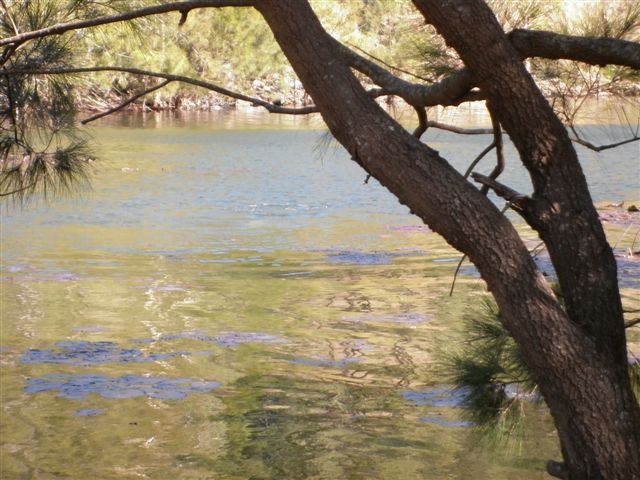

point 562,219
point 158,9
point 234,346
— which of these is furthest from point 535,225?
point 234,346

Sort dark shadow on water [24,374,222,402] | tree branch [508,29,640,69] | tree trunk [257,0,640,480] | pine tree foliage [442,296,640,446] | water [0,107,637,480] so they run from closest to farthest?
tree trunk [257,0,640,480] < tree branch [508,29,640,69] < pine tree foliage [442,296,640,446] < water [0,107,637,480] < dark shadow on water [24,374,222,402]

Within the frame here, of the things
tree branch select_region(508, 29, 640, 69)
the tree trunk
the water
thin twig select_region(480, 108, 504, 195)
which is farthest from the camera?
the water

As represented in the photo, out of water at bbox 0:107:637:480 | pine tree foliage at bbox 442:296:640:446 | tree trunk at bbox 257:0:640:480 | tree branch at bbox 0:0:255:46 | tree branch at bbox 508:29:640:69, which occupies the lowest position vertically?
water at bbox 0:107:637:480

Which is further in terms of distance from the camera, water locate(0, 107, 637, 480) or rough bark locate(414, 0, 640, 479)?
water locate(0, 107, 637, 480)

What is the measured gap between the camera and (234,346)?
20.0ft

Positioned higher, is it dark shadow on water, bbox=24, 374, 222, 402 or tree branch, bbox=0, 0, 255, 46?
tree branch, bbox=0, 0, 255, 46

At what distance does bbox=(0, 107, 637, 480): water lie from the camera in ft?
14.1

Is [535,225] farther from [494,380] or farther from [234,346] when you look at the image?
[234,346]

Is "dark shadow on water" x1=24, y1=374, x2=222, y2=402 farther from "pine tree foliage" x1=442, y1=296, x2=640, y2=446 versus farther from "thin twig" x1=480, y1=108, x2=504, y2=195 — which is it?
"thin twig" x1=480, y1=108, x2=504, y2=195

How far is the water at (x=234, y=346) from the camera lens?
14.1 feet

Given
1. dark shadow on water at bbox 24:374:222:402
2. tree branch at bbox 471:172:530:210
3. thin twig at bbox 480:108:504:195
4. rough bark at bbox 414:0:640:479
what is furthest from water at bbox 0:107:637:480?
rough bark at bbox 414:0:640:479

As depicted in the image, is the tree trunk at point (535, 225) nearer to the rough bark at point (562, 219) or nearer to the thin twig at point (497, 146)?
the rough bark at point (562, 219)

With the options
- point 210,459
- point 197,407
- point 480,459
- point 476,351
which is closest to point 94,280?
point 197,407

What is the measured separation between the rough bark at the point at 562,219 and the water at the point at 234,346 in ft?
3.55
